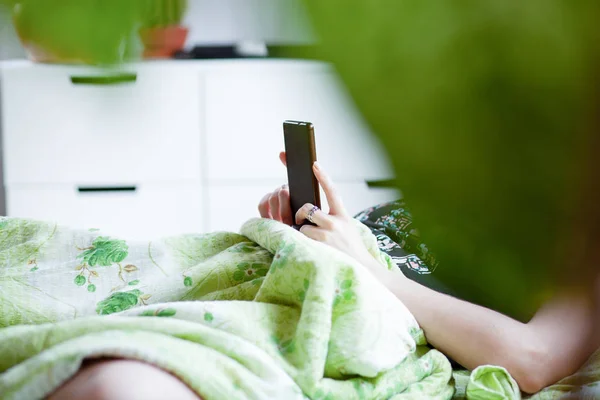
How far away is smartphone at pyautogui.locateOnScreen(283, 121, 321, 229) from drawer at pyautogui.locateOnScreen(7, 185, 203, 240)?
1.34 metres

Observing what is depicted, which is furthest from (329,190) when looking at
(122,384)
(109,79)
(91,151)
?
(91,151)

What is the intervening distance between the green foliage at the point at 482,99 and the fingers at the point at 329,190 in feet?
2.51

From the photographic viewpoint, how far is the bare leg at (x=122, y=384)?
54 centimetres

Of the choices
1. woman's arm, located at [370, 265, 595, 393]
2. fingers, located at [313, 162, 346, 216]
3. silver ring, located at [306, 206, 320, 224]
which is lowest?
woman's arm, located at [370, 265, 595, 393]

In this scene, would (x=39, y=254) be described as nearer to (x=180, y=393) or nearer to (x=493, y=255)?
(x=180, y=393)

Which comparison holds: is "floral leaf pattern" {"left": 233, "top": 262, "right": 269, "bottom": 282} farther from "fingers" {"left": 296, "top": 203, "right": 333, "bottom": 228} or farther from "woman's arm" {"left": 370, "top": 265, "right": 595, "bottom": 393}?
"woman's arm" {"left": 370, "top": 265, "right": 595, "bottom": 393}

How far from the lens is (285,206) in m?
1.04

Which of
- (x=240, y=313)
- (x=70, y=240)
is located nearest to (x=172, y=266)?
(x=70, y=240)

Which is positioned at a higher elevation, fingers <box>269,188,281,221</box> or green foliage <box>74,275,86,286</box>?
fingers <box>269,188,281,221</box>

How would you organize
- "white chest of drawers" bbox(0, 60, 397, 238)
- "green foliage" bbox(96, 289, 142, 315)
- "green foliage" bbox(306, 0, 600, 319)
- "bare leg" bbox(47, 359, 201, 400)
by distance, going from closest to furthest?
1. "green foliage" bbox(306, 0, 600, 319)
2. "bare leg" bbox(47, 359, 201, 400)
3. "green foliage" bbox(96, 289, 142, 315)
4. "white chest of drawers" bbox(0, 60, 397, 238)

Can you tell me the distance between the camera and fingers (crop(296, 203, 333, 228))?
3.08 feet

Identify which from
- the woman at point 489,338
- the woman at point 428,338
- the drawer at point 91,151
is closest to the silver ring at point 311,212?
the woman at point 428,338

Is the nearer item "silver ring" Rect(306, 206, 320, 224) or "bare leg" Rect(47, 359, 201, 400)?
"bare leg" Rect(47, 359, 201, 400)

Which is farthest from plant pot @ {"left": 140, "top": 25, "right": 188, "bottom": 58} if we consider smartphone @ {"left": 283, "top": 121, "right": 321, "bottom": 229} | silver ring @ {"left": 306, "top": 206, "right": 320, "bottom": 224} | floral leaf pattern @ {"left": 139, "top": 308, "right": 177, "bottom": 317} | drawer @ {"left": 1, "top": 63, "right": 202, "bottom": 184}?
drawer @ {"left": 1, "top": 63, "right": 202, "bottom": 184}
